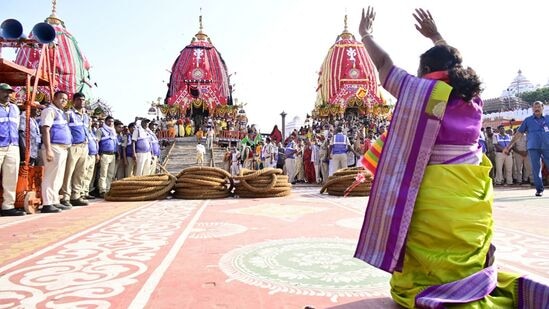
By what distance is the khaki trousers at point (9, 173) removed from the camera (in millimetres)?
4488

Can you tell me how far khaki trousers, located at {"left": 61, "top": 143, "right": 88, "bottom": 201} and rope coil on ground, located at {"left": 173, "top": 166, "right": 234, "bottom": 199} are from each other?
1.42 m

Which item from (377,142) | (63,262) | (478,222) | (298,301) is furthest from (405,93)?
(63,262)

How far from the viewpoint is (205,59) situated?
31797mm

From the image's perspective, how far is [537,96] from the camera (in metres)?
46.1

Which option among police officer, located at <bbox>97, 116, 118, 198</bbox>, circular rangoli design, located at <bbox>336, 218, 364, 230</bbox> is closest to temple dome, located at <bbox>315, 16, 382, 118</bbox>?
police officer, located at <bbox>97, 116, 118, 198</bbox>

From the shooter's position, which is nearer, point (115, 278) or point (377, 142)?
point (377, 142)

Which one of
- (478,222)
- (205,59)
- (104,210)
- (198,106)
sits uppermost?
(205,59)

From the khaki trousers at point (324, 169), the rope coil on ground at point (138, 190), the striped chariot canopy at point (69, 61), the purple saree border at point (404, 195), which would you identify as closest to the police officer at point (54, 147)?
the rope coil on ground at point (138, 190)

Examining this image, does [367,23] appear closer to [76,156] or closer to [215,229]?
[215,229]

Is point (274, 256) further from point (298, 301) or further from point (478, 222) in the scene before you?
point (478, 222)

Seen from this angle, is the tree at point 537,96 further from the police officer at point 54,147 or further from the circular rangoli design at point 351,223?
the police officer at point 54,147

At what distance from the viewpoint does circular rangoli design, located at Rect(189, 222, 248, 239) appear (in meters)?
3.14

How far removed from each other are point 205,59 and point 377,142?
31478 millimetres

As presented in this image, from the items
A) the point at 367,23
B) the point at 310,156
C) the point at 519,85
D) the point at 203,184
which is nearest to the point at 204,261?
the point at 367,23
